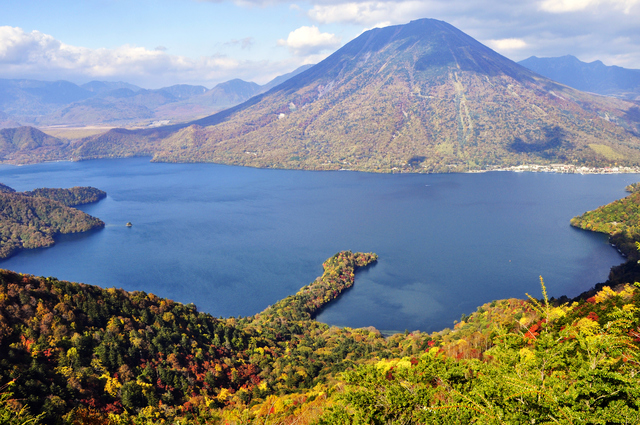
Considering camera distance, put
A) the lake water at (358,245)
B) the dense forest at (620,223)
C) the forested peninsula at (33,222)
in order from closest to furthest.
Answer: the lake water at (358,245) → the dense forest at (620,223) → the forested peninsula at (33,222)

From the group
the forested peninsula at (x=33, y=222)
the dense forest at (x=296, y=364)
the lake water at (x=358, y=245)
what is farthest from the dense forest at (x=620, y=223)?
the forested peninsula at (x=33, y=222)

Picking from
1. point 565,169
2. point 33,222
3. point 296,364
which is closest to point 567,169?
point 565,169

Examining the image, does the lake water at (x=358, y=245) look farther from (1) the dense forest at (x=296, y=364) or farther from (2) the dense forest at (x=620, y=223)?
(1) the dense forest at (x=296, y=364)

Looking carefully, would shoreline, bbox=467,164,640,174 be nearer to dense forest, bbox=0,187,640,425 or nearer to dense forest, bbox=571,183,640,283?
dense forest, bbox=571,183,640,283

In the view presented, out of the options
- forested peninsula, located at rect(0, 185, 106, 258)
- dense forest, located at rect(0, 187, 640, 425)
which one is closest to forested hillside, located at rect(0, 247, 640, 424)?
dense forest, located at rect(0, 187, 640, 425)

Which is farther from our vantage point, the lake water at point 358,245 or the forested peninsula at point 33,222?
the forested peninsula at point 33,222

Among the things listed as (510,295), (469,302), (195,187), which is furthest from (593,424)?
(195,187)

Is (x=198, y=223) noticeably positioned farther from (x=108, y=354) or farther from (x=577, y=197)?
(x=577, y=197)
